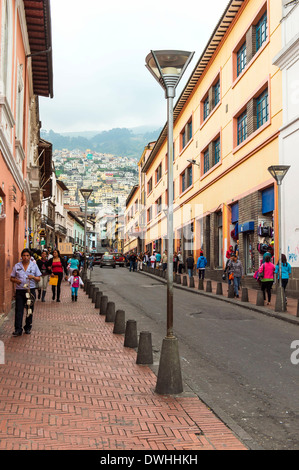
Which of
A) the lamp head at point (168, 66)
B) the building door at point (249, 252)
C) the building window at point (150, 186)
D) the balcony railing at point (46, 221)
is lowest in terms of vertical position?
the building door at point (249, 252)

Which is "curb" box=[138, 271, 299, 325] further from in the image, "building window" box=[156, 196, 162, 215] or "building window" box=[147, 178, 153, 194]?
"building window" box=[147, 178, 153, 194]

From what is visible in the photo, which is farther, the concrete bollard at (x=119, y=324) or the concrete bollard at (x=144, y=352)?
the concrete bollard at (x=119, y=324)

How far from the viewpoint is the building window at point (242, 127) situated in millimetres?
21375

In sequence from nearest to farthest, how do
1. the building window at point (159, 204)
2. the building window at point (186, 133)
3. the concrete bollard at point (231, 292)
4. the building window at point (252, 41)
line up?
1. the concrete bollard at point (231, 292)
2. the building window at point (252, 41)
3. the building window at point (186, 133)
4. the building window at point (159, 204)

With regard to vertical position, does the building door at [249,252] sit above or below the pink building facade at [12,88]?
below

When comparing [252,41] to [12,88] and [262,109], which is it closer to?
[262,109]

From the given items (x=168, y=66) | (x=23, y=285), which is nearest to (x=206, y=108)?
(x=23, y=285)

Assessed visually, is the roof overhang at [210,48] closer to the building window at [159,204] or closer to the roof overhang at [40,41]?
the roof overhang at [40,41]

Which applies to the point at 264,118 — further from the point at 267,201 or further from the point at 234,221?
the point at 234,221

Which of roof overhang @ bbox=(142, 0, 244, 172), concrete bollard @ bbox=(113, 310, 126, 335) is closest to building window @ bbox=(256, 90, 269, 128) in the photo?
roof overhang @ bbox=(142, 0, 244, 172)

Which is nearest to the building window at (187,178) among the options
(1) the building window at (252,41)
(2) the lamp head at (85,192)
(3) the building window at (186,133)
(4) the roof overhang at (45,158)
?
(3) the building window at (186,133)

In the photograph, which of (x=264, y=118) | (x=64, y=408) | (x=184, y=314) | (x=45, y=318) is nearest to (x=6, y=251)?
(x=45, y=318)

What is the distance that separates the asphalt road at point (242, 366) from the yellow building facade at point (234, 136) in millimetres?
6500

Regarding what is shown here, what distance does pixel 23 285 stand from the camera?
9203mm
